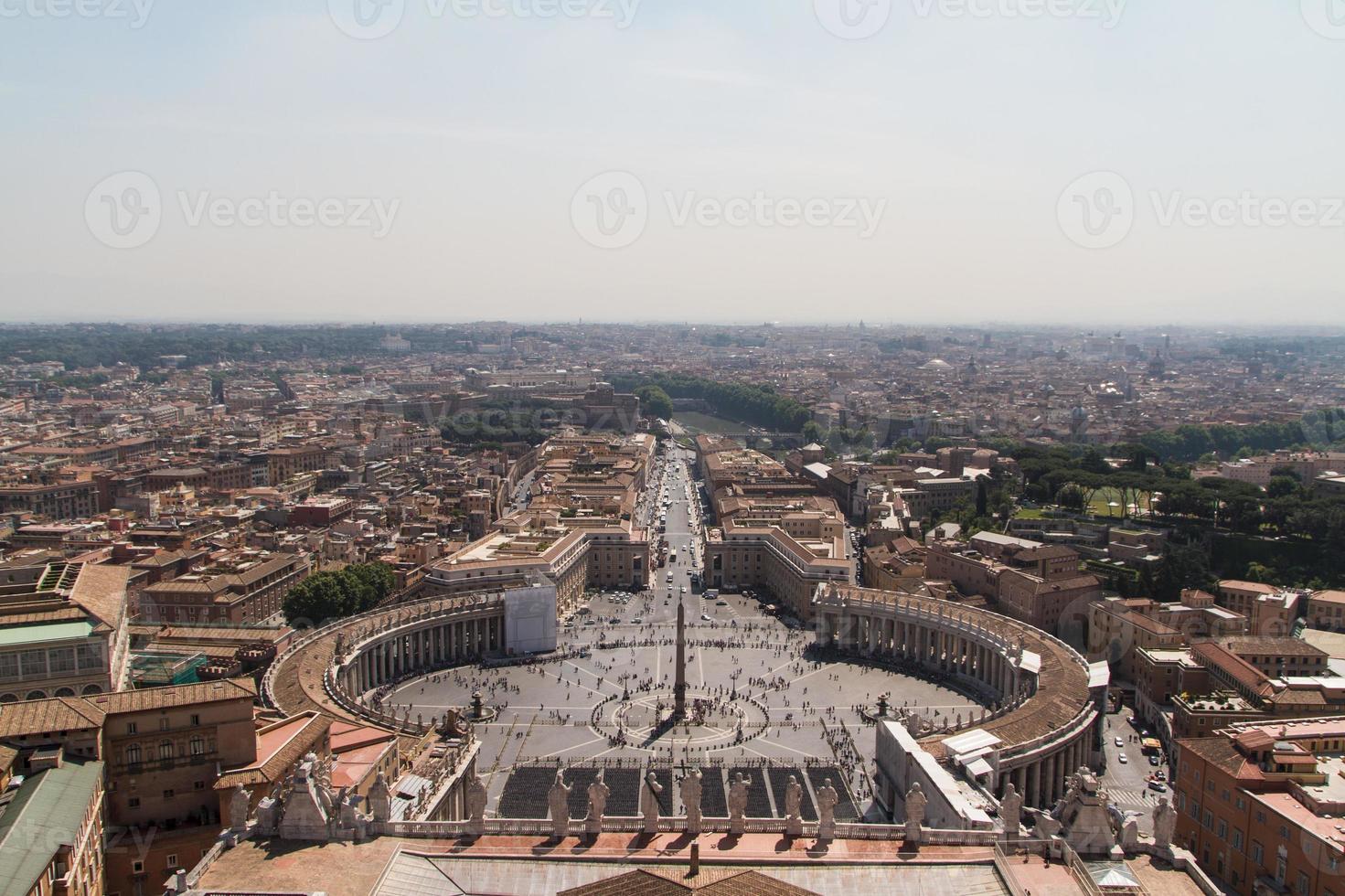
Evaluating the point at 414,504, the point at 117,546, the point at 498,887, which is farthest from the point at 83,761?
the point at 414,504

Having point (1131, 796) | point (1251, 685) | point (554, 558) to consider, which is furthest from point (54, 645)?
point (1251, 685)

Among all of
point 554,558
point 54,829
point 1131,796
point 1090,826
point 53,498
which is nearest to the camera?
point 54,829

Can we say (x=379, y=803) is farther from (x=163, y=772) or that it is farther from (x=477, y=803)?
(x=163, y=772)

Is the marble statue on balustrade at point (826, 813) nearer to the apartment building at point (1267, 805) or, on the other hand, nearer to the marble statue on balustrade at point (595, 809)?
the marble statue on balustrade at point (595, 809)

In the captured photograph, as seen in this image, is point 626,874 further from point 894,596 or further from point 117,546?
point 117,546

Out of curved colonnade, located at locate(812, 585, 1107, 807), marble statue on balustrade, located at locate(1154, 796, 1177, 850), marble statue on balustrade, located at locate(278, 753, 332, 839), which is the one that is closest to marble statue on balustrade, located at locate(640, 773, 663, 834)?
marble statue on balustrade, located at locate(278, 753, 332, 839)

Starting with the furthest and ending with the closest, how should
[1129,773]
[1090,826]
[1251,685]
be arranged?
[1251,685]
[1129,773]
[1090,826]

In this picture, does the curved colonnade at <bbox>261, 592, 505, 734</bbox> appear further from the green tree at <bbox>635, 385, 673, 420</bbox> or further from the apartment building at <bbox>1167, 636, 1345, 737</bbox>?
the green tree at <bbox>635, 385, 673, 420</bbox>

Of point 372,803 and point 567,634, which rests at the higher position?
point 372,803
